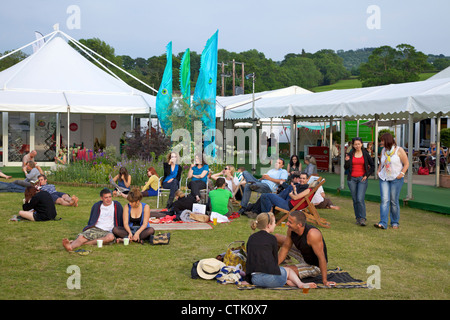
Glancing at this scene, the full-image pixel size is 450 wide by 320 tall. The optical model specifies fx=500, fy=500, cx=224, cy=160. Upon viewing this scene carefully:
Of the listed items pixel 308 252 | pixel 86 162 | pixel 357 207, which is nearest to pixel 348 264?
pixel 308 252

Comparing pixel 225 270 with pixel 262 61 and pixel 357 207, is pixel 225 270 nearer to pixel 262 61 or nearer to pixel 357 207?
pixel 357 207

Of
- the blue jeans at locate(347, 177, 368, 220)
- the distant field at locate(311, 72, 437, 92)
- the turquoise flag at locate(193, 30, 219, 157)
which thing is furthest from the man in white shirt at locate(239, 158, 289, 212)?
the distant field at locate(311, 72, 437, 92)

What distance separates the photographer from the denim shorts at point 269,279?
526 cm

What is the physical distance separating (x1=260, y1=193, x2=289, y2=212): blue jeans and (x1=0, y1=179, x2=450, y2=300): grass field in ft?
1.73

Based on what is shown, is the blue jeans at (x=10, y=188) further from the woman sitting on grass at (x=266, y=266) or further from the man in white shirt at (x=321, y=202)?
the woman sitting on grass at (x=266, y=266)

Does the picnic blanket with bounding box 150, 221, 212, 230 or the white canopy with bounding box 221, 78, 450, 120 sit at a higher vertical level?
the white canopy with bounding box 221, 78, 450, 120

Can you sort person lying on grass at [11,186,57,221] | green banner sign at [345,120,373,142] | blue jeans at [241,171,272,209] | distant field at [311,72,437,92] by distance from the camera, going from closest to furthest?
person lying on grass at [11,186,57,221] < blue jeans at [241,171,272,209] < green banner sign at [345,120,373,142] < distant field at [311,72,437,92]

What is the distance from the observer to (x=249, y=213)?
33.2 ft

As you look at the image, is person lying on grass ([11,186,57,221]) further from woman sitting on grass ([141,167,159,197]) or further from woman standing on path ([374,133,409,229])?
woman standing on path ([374,133,409,229])

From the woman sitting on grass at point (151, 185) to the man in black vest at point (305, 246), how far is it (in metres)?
6.82

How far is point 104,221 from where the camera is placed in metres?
7.55

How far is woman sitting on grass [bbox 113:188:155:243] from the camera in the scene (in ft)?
24.5

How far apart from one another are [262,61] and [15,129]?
58.9 meters

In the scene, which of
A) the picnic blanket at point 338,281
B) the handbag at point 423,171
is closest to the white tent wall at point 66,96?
the handbag at point 423,171
